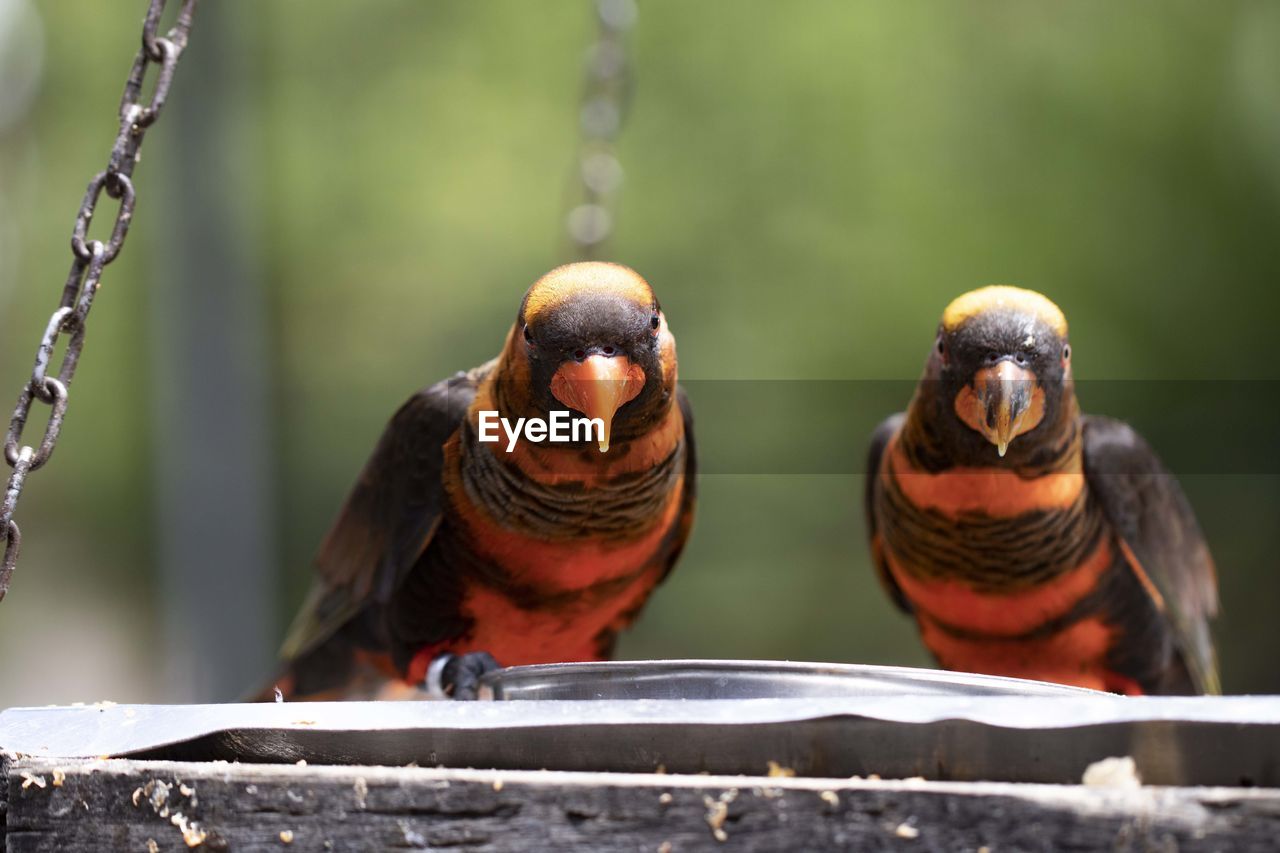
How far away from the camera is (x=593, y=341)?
1.79 metres

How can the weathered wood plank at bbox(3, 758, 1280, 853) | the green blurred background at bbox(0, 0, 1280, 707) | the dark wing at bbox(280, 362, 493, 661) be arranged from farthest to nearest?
1. the green blurred background at bbox(0, 0, 1280, 707)
2. the dark wing at bbox(280, 362, 493, 661)
3. the weathered wood plank at bbox(3, 758, 1280, 853)

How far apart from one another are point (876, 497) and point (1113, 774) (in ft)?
5.73

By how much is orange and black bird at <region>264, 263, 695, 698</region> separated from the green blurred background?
2856mm

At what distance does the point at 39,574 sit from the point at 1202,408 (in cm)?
566

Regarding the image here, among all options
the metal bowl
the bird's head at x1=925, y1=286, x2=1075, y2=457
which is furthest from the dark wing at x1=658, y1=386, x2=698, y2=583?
the metal bowl

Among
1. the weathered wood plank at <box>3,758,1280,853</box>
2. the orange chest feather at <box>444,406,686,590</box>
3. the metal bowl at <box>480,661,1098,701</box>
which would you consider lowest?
the weathered wood plank at <box>3,758,1280,853</box>

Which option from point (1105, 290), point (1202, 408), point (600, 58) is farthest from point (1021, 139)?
point (600, 58)

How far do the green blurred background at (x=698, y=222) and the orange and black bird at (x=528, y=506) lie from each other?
286 cm

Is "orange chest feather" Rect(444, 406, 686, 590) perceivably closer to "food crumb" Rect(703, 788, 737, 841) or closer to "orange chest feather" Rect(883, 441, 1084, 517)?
"orange chest feather" Rect(883, 441, 1084, 517)

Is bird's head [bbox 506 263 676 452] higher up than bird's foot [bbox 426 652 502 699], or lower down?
higher up

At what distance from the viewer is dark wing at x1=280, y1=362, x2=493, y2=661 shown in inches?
88.4

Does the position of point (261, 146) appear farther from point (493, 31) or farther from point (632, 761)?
point (632, 761)

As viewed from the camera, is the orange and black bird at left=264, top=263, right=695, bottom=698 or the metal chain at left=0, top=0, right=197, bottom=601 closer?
the metal chain at left=0, top=0, right=197, bottom=601

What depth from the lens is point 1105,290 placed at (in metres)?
5.41
